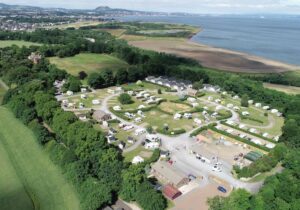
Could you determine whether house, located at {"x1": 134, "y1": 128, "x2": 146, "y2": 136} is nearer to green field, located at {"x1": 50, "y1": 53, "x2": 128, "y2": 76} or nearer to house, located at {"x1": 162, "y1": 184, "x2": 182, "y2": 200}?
house, located at {"x1": 162, "y1": 184, "x2": 182, "y2": 200}

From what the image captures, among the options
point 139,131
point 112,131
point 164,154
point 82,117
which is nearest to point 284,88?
point 139,131

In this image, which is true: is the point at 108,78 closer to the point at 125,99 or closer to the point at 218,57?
the point at 125,99

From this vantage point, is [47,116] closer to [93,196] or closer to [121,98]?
[121,98]

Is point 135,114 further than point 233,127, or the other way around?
point 135,114

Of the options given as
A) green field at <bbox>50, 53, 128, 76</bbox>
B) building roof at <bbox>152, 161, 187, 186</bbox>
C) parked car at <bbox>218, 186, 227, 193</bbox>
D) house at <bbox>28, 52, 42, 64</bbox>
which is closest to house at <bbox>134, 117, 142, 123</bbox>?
building roof at <bbox>152, 161, 187, 186</bbox>

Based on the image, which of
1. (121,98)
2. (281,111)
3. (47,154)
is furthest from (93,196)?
(281,111)

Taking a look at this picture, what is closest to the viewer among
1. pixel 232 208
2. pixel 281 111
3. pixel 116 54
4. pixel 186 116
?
pixel 232 208
